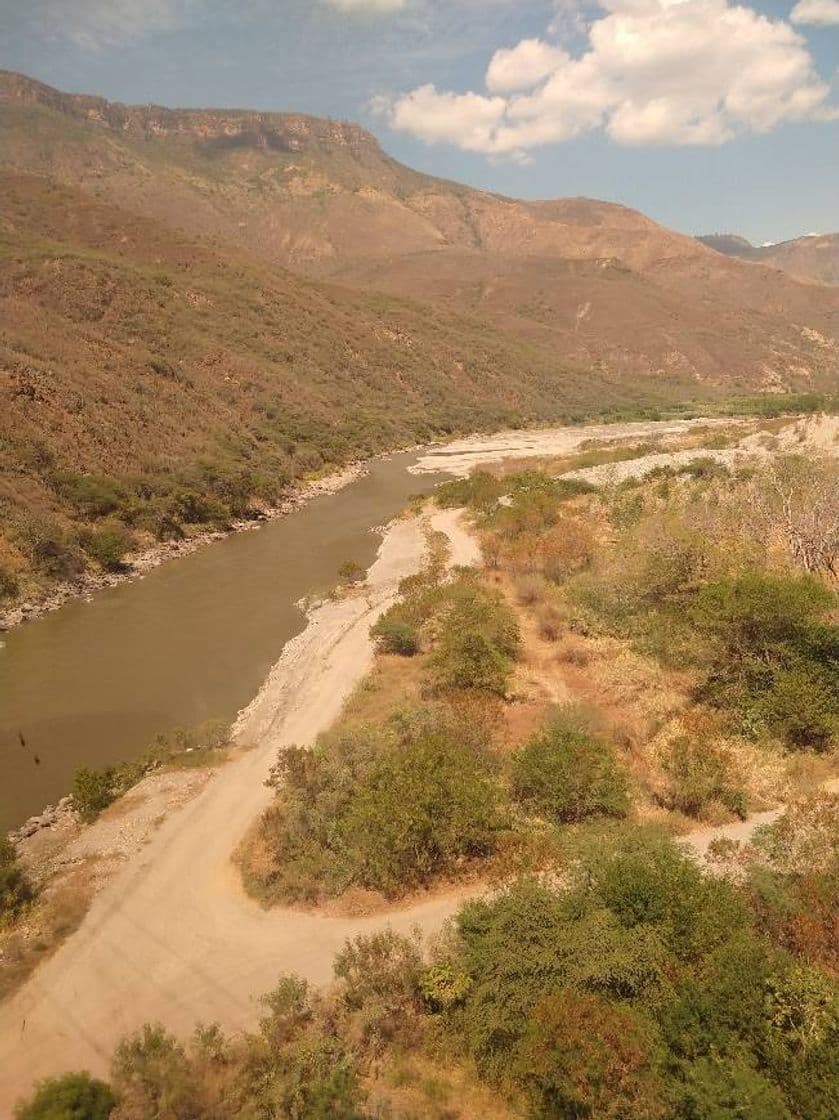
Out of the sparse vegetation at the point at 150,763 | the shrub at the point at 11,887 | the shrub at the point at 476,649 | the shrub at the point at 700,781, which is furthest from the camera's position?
the shrub at the point at 476,649

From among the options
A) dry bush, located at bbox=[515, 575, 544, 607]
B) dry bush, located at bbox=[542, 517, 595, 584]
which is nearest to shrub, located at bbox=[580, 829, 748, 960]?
dry bush, located at bbox=[515, 575, 544, 607]

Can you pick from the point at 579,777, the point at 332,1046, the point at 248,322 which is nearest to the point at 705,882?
the point at 579,777

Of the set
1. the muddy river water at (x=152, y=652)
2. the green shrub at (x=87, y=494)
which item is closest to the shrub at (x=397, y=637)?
the muddy river water at (x=152, y=652)

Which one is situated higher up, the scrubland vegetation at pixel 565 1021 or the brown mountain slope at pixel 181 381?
the brown mountain slope at pixel 181 381

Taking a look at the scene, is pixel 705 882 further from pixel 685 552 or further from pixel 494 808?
pixel 685 552

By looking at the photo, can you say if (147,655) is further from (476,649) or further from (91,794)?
(476,649)

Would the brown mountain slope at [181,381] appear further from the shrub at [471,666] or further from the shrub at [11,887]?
the shrub at [471,666]

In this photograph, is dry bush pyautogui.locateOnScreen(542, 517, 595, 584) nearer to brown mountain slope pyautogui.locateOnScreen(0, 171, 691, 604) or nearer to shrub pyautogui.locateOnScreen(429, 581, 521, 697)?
shrub pyautogui.locateOnScreen(429, 581, 521, 697)
